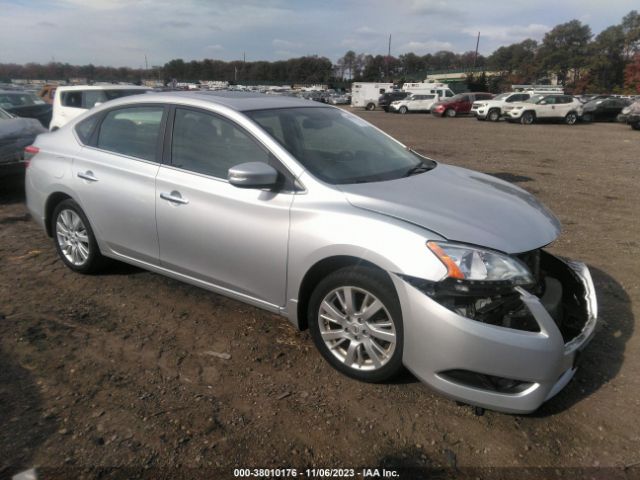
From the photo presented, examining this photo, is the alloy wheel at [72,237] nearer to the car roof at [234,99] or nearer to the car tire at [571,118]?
the car roof at [234,99]

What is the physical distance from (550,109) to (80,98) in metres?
24.5

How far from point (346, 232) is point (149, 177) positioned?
174cm

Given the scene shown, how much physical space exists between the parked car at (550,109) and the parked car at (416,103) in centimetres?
1077

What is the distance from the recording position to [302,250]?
2982mm

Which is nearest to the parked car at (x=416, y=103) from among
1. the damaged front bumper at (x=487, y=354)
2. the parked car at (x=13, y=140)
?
the parked car at (x=13, y=140)

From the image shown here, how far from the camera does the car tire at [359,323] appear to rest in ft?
8.96

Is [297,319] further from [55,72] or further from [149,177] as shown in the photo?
[55,72]

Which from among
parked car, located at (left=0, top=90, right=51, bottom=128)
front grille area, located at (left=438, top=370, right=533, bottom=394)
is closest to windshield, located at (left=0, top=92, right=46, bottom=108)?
parked car, located at (left=0, top=90, right=51, bottom=128)

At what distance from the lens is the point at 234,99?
3756mm

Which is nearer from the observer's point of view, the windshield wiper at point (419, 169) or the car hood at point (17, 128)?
the windshield wiper at point (419, 169)

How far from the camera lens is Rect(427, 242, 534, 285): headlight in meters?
2.53

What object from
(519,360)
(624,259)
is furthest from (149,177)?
(624,259)

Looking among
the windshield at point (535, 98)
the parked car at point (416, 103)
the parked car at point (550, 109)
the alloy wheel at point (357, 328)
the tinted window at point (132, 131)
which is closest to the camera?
the alloy wheel at point (357, 328)

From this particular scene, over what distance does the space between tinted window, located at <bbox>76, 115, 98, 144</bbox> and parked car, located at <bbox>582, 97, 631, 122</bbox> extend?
1178 inches
